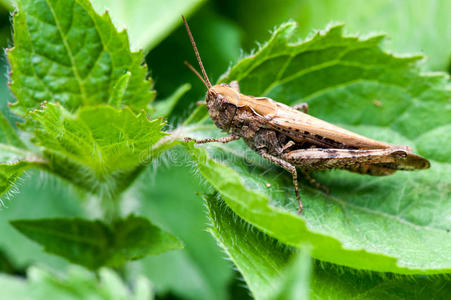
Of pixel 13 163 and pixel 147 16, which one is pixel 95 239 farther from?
pixel 147 16

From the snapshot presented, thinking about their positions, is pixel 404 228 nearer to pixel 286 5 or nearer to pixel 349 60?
pixel 349 60

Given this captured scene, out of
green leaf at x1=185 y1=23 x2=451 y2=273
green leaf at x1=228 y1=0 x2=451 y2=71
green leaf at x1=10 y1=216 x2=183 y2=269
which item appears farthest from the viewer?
green leaf at x1=228 y1=0 x2=451 y2=71

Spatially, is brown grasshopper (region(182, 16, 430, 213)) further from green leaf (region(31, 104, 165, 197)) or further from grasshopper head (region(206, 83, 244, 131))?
green leaf (region(31, 104, 165, 197))

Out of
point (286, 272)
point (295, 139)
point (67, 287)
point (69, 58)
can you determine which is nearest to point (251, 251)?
point (286, 272)

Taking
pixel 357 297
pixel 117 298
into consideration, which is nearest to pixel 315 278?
pixel 357 297

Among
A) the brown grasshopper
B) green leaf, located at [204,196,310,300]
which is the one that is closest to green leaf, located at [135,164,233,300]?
the brown grasshopper

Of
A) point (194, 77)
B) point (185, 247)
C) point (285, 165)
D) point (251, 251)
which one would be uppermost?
point (194, 77)

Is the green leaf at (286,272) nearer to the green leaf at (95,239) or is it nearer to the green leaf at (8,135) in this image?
the green leaf at (95,239)
